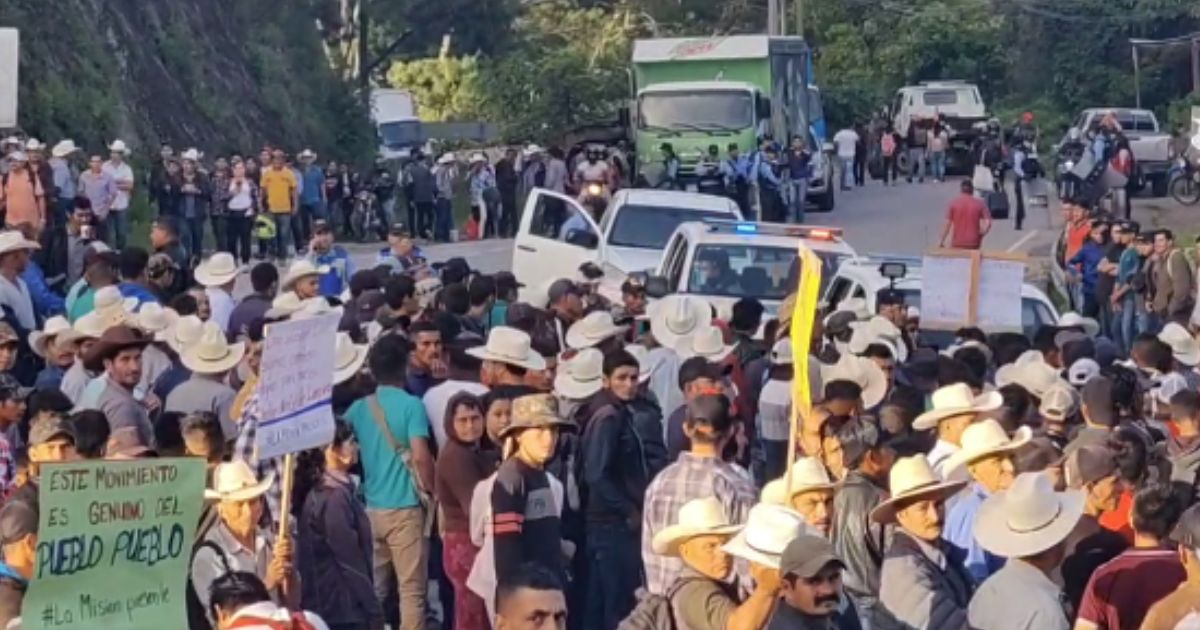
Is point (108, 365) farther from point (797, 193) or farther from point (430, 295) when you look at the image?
point (797, 193)

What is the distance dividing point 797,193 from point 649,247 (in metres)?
16.5

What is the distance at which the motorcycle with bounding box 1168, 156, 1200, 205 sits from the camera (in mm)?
42062

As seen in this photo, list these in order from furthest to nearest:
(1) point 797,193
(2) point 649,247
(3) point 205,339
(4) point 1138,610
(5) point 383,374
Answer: (1) point 797,193
(2) point 649,247
(3) point 205,339
(5) point 383,374
(4) point 1138,610

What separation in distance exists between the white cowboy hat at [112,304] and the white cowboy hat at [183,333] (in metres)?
0.30

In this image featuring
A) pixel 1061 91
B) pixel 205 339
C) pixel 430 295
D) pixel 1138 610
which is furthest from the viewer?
pixel 1061 91

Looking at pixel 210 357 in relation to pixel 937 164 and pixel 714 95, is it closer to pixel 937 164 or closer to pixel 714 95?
pixel 714 95

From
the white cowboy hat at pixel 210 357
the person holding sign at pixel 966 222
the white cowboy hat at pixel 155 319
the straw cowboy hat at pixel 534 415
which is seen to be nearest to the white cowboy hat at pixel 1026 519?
the straw cowboy hat at pixel 534 415

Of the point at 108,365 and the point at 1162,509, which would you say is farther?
the point at 108,365

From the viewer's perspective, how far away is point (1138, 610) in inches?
302

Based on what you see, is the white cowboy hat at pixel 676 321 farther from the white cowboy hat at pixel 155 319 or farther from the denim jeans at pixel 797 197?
the denim jeans at pixel 797 197

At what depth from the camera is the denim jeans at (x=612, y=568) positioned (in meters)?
11.1

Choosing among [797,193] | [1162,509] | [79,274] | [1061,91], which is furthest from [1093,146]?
[1162,509]

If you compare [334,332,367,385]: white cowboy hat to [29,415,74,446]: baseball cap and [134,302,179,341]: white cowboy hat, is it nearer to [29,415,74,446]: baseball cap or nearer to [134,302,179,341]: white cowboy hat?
[134,302,179,341]: white cowboy hat

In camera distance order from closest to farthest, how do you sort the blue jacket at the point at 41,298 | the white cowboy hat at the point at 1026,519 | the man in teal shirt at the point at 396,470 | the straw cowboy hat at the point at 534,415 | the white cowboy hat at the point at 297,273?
the white cowboy hat at the point at 1026,519 → the straw cowboy hat at the point at 534,415 → the man in teal shirt at the point at 396,470 → the white cowboy hat at the point at 297,273 → the blue jacket at the point at 41,298
